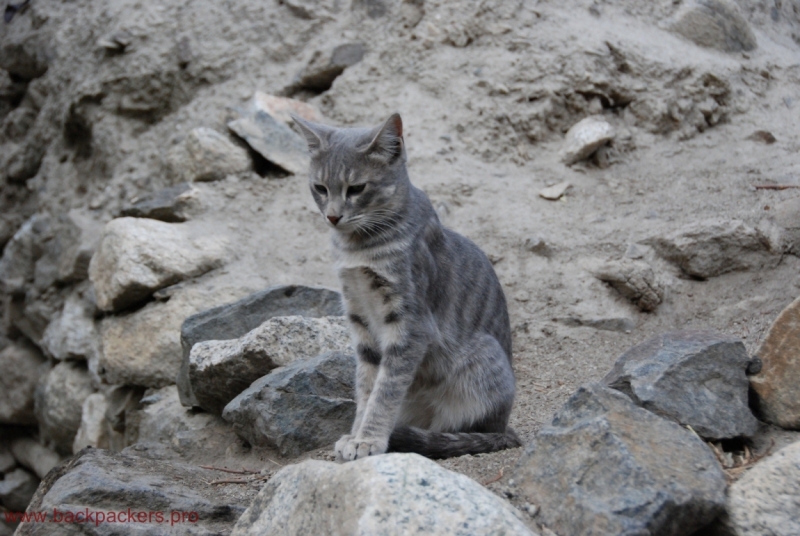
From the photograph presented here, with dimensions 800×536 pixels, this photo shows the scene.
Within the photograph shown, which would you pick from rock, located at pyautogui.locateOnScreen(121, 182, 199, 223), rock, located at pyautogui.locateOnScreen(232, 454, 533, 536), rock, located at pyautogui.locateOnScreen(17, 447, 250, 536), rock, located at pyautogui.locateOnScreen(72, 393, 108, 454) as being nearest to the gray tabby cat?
rock, located at pyautogui.locateOnScreen(17, 447, 250, 536)

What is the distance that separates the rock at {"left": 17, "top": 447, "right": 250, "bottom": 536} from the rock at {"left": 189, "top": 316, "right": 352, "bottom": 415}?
3.00 feet

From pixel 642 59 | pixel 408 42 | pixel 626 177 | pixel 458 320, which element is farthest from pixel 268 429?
pixel 642 59

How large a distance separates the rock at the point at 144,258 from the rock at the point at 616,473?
3887mm

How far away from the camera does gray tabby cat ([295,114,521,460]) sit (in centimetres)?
345

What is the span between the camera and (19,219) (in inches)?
352

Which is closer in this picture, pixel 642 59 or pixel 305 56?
pixel 642 59

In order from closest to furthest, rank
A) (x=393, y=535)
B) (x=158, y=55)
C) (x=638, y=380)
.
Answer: (x=393, y=535) → (x=638, y=380) → (x=158, y=55)

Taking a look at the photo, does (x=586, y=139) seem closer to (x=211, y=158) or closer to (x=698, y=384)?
(x=211, y=158)

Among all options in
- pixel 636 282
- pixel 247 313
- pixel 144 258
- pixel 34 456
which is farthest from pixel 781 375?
pixel 34 456

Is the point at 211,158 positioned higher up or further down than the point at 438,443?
further down

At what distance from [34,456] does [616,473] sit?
754cm

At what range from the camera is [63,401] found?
702 cm

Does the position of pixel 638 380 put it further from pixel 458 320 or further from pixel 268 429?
pixel 268 429

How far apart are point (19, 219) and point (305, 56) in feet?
14.5
